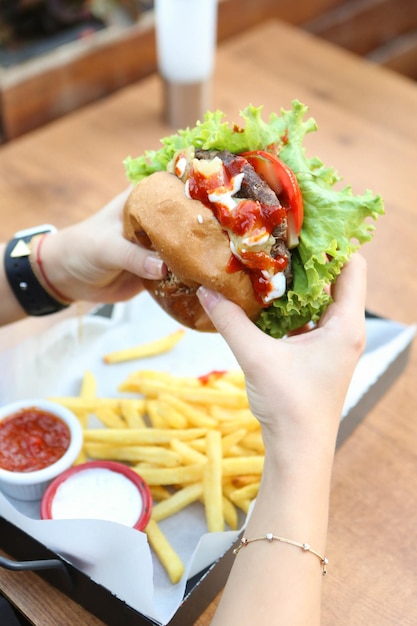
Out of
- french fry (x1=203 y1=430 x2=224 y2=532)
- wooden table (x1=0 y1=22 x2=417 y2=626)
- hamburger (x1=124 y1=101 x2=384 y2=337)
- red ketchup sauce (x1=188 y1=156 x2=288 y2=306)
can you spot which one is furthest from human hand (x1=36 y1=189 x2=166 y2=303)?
wooden table (x1=0 y1=22 x2=417 y2=626)

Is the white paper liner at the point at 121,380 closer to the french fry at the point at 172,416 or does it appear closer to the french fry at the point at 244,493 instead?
the french fry at the point at 244,493

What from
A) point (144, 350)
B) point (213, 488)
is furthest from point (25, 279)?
point (213, 488)

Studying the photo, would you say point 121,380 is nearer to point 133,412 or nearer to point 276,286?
point 133,412

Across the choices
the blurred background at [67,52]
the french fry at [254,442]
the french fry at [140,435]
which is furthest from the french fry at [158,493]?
the blurred background at [67,52]

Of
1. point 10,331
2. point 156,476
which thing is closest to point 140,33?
point 10,331

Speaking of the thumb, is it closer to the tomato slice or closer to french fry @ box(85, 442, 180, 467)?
the tomato slice

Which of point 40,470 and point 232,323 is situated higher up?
point 232,323
